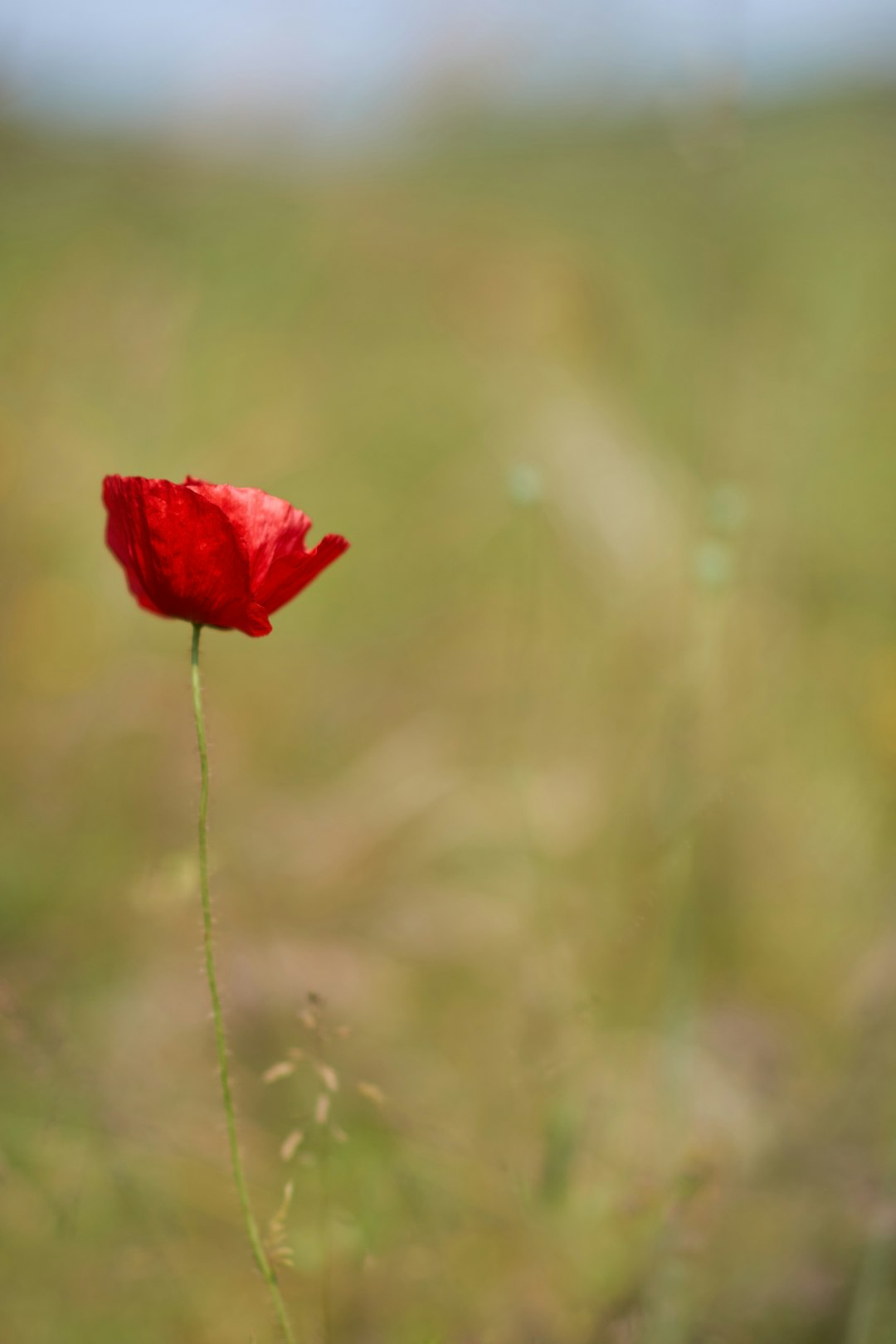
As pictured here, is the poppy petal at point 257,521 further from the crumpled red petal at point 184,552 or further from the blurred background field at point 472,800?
the blurred background field at point 472,800

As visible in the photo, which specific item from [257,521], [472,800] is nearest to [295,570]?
[257,521]

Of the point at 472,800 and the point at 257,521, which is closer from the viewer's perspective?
the point at 257,521

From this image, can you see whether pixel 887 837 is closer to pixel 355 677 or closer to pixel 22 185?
pixel 355 677

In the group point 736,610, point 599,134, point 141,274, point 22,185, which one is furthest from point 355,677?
point 599,134

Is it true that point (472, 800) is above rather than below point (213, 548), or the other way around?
above

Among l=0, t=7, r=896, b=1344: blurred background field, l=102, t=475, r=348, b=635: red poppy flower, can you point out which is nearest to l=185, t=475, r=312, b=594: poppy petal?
l=102, t=475, r=348, b=635: red poppy flower

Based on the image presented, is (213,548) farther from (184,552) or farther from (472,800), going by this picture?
(472,800)
